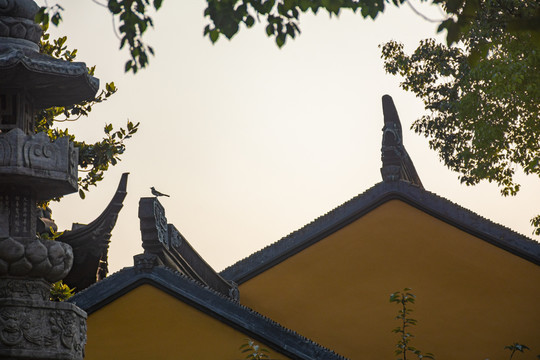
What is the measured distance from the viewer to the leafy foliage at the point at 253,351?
682cm

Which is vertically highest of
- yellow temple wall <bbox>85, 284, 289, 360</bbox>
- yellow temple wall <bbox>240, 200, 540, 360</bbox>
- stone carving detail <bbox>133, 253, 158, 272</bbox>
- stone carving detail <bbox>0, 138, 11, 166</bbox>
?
yellow temple wall <bbox>240, 200, 540, 360</bbox>

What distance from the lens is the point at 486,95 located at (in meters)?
13.5

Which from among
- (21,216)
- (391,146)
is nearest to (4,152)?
(21,216)

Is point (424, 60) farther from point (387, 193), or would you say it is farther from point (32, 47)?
point (32, 47)

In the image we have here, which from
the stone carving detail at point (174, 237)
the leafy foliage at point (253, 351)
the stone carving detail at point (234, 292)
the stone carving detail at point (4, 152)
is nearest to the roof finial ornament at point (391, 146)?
the stone carving detail at point (234, 292)

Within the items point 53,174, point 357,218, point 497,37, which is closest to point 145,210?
point 53,174

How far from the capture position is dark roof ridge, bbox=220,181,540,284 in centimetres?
942

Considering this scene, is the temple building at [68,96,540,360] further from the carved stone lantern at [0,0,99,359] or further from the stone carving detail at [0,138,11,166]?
the stone carving detail at [0,138,11,166]

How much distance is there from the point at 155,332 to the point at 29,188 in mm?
2057

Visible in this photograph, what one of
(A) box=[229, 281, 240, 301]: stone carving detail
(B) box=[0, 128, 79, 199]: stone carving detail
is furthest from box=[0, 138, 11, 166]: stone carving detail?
(A) box=[229, 281, 240, 301]: stone carving detail

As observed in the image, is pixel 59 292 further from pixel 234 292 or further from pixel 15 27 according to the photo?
pixel 15 27

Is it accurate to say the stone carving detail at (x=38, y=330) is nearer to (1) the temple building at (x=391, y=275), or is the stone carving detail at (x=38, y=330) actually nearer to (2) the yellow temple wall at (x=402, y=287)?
(1) the temple building at (x=391, y=275)

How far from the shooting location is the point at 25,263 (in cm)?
553

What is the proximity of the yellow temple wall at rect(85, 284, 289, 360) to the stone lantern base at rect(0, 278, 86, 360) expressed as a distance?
1693 millimetres
